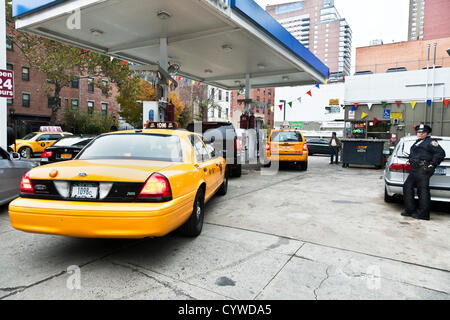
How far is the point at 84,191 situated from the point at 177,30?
7.71 meters

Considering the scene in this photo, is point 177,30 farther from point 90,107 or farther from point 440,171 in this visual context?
point 90,107

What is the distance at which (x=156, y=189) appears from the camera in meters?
3.25

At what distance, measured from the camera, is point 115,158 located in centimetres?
396

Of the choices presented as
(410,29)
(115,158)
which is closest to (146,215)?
(115,158)

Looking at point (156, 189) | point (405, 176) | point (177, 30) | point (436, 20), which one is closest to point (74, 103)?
point (177, 30)

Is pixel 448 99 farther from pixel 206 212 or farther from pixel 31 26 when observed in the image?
pixel 31 26

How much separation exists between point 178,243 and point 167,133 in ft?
5.12

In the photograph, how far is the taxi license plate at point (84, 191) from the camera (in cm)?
322

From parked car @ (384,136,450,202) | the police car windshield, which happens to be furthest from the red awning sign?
the police car windshield

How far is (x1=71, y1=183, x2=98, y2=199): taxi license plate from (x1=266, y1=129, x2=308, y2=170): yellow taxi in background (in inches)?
391

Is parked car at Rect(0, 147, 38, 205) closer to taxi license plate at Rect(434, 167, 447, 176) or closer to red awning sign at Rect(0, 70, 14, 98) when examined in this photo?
red awning sign at Rect(0, 70, 14, 98)

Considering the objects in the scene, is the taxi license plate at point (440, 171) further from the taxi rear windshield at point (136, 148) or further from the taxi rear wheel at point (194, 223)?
the taxi rear windshield at point (136, 148)

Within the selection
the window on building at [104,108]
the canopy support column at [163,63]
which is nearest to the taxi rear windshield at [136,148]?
the canopy support column at [163,63]

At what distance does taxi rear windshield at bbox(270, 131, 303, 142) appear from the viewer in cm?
1240
